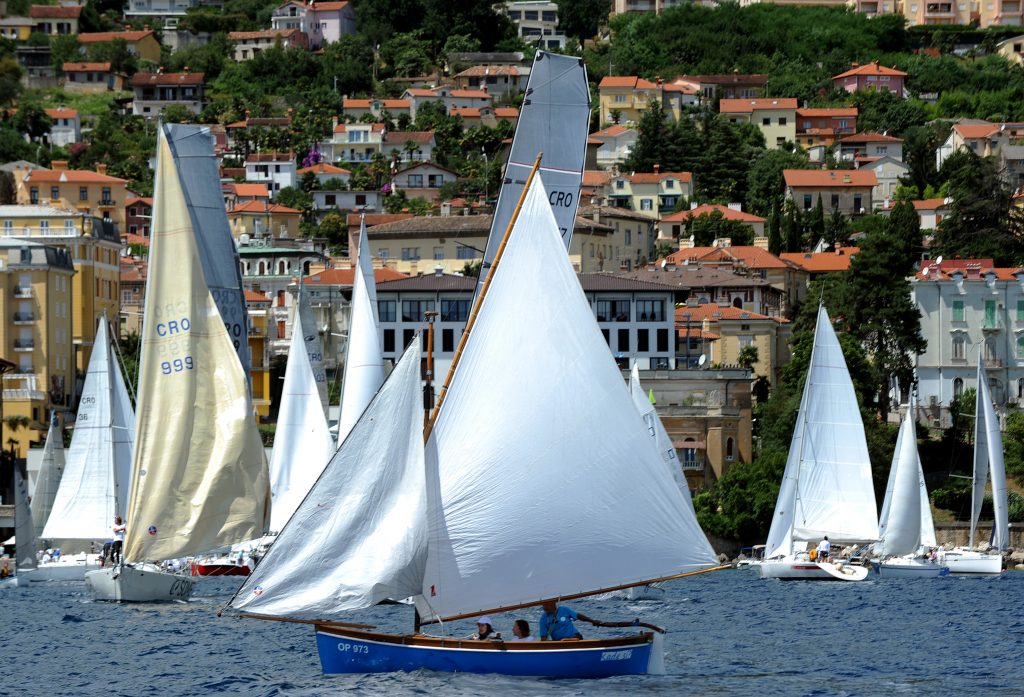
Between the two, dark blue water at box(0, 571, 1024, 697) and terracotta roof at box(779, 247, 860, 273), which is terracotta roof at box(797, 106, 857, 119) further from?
dark blue water at box(0, 571, 1024, 697)

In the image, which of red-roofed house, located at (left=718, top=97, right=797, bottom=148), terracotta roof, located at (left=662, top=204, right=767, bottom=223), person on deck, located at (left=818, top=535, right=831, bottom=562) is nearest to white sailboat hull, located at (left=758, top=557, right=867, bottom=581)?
person on deck, located at (left=818, top=535, right=831, bottom=562)

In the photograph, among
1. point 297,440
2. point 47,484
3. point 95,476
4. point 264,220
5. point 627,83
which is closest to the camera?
point 95,476

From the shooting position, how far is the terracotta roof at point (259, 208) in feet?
506

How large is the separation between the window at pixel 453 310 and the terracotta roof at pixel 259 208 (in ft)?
164

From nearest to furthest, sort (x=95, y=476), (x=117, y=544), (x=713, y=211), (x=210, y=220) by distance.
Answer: (x=210, y=220)
(x=117, y=544)
(x=95, y=476)
(x=713, y=211)

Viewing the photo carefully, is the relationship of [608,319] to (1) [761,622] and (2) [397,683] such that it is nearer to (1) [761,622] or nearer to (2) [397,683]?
(1) [761,622]

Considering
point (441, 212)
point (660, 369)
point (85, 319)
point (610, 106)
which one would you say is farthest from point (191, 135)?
point (610, 106)

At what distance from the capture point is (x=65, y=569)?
225 feet

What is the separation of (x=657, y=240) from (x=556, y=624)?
119758mm

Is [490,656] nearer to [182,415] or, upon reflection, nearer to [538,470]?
[538,470]

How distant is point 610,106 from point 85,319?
282 ft

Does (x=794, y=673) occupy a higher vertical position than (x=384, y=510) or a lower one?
lower

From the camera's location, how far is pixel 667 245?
149375 millimetres

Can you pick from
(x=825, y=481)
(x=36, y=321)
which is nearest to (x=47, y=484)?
(x=825, y=481)
